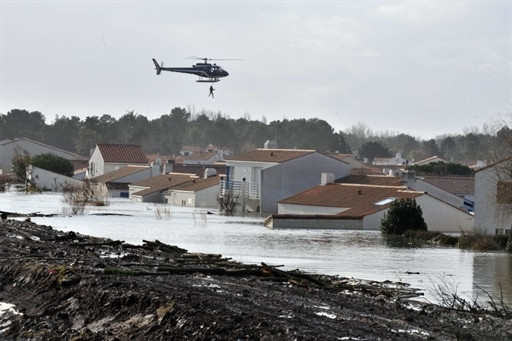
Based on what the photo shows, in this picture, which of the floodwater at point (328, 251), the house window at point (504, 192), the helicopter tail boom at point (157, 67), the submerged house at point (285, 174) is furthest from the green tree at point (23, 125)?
the house window at point (504, 192)

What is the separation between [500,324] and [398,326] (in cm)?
199

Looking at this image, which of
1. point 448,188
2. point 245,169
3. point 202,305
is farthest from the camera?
point 245,169

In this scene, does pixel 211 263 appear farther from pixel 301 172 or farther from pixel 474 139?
pixel 474 139

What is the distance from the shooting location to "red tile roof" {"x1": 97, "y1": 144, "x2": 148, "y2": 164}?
129m

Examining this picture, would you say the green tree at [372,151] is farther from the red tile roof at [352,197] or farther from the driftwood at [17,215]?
the driftwood at [17,215]

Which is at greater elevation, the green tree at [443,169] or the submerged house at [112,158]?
the submerged house at [112,158]

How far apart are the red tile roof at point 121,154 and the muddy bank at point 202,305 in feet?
330

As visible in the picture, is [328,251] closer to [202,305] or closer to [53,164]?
[202,305]

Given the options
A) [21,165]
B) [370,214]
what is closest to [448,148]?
[21,165]

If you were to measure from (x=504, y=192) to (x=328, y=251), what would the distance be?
13.2 metres

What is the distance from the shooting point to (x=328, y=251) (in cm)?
4197

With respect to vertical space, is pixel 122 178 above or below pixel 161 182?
above

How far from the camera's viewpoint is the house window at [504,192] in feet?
168

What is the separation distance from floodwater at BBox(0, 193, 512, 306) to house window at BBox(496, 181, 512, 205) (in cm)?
536
